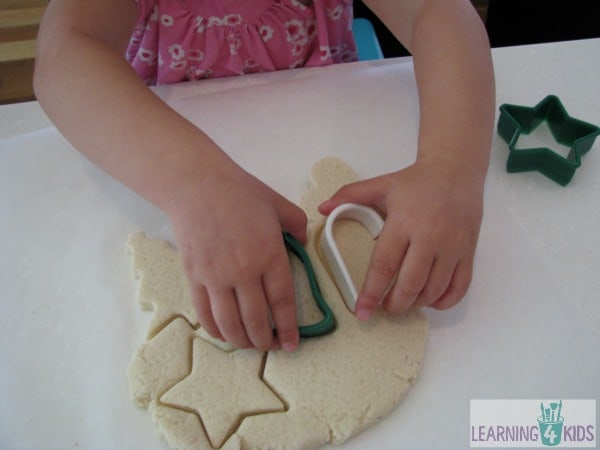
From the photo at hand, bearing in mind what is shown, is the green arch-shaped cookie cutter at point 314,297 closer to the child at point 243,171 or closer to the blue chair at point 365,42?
the child at point 243,171

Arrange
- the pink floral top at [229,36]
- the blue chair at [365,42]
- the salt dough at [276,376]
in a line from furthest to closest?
the blue chair at [365,42] < the pink floral top at [229,36] < the salt dough at [276,376]

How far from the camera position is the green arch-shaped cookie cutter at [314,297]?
1.62 ft

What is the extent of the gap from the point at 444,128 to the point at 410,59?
0.25 meters

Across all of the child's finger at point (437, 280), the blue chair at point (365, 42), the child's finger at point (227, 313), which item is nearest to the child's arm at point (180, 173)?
the child's finger at point (227, 313)

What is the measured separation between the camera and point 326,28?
0.81 m

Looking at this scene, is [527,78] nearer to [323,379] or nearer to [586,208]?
[586,208]

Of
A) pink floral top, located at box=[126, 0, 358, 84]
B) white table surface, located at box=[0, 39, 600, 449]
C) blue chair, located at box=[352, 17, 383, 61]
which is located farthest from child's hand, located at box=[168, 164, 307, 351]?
blue chair, located at box=[352, 17, 383, 61]

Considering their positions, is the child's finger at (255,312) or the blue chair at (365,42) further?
the blue chair at (365,42)

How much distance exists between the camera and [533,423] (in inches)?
19.4

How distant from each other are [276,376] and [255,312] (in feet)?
0.23

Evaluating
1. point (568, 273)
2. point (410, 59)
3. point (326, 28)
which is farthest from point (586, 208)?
point (326, 28)

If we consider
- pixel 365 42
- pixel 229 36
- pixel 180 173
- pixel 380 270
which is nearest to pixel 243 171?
pixel 180 173

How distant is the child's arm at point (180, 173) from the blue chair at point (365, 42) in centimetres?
44

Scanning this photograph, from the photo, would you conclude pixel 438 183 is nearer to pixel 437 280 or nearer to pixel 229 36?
pixel 437 280
